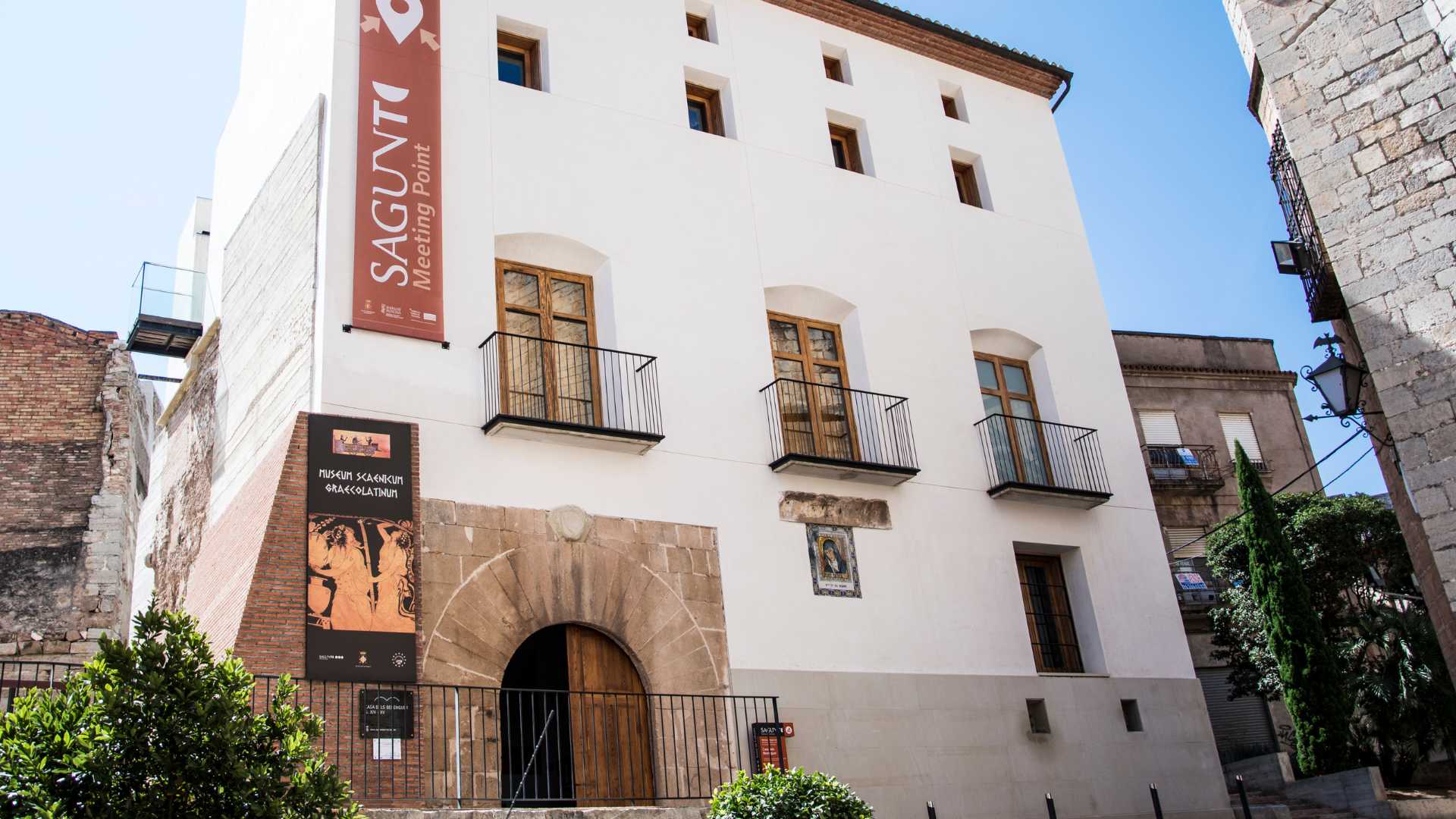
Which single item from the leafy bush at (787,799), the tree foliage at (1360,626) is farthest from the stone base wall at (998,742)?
the tree foliage at (1360,626)

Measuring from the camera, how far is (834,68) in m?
16.8

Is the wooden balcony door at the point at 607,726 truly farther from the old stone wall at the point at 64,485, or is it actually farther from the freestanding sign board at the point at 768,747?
the old stone wall at the point at 64,485

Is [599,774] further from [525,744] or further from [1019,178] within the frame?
[1019,178]

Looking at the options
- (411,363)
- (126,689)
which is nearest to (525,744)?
(411,363)

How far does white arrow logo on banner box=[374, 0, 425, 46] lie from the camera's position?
12625 millimetres

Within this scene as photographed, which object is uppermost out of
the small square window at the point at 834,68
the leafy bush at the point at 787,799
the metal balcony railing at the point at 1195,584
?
the small square window at the point at 834,68

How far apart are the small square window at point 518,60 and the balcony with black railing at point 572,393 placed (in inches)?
131

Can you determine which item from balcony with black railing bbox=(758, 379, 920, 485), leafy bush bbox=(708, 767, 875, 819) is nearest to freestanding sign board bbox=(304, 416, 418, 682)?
leafy bush bbox=(708, 767, 875, 819)

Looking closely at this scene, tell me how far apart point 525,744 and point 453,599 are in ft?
4.74

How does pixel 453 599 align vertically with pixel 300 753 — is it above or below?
above

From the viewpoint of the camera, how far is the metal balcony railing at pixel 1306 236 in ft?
46.6

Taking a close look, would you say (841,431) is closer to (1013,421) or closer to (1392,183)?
(1013,421)

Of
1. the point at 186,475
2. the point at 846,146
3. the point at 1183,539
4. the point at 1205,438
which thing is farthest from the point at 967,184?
the point at 1205,438

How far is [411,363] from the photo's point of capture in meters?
11.3
